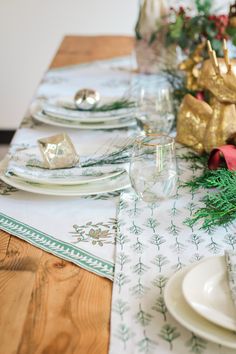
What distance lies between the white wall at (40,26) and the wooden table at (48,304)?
2.63m

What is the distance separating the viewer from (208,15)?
5.51ft

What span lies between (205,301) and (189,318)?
31 mm

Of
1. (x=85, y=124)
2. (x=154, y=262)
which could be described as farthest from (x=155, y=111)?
(x=154, y=262)

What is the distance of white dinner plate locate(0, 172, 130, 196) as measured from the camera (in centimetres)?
98

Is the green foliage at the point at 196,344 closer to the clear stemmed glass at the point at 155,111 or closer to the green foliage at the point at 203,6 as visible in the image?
the clear stemmed glass at the point at 155,111

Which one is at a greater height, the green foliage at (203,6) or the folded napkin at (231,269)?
the green foliage at (203,6)

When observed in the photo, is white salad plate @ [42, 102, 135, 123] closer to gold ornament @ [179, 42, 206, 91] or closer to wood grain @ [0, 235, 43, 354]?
gold ornament @ [179, 42, 206, 91]

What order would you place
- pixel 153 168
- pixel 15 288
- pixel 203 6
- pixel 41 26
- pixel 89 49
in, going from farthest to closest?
pixel 41 26 → pixel 89 49 → pixel 203 6 → pixel 153 168 → pixel 15 288

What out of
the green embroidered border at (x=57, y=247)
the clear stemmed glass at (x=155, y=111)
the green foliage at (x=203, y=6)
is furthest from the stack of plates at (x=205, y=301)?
the green foliage at (x=203, y=6)

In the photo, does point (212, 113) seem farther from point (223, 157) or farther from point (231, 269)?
point (231, 269)

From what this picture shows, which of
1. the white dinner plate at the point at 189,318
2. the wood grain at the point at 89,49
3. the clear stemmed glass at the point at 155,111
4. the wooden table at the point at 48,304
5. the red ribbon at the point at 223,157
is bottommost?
the wood grain at the point at 89,49

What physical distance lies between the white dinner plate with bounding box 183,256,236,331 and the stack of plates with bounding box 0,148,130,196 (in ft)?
1.00

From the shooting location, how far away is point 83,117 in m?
1.40

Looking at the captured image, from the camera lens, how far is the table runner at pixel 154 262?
0.63m
